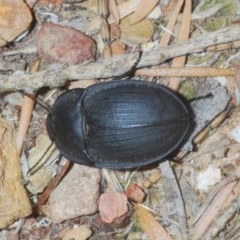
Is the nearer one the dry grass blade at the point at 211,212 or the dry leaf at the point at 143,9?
the dry grass blade at the point at 211,212

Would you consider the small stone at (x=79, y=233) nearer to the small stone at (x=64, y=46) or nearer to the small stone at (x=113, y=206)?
the small stone at (x=113, y=206)

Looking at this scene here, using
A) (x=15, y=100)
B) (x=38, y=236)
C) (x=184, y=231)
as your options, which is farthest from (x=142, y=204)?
(x=15, y=100)

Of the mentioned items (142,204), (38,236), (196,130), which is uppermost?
(196,130)

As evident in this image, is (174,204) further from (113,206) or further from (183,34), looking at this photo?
(183,34)

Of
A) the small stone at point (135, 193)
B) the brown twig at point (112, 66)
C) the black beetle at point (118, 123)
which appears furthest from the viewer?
the small stone at point (135, 193)

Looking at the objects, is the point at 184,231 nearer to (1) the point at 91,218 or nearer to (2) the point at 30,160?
(1) the point at 91,218

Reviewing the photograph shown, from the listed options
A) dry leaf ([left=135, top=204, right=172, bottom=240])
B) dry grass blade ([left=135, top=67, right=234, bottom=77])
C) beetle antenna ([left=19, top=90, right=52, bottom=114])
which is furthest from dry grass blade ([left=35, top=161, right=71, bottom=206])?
dry grass blade ([left=135, top=67, right=234, bottom=77])

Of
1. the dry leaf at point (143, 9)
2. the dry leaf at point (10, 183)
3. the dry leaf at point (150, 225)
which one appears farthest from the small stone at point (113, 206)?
the dry leaf at point (143, 9)
